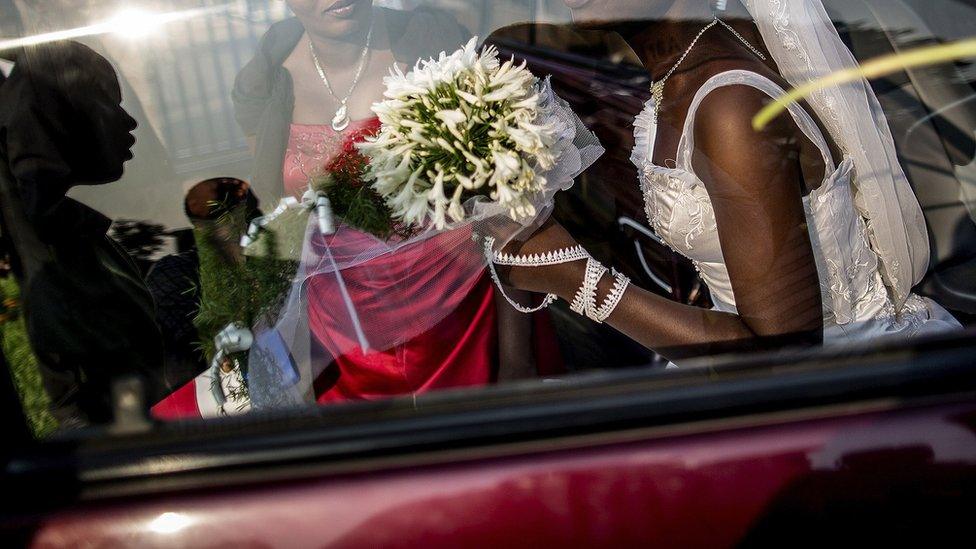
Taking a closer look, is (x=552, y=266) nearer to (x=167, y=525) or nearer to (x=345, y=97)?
(x=345, y=97)

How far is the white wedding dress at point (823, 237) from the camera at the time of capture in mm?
1746

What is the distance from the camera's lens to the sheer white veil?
167cm

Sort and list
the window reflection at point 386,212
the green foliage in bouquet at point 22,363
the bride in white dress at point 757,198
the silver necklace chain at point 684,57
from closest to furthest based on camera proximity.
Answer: the green foliage in bouquet at point 22,363 < the window reflection at point 386,212 < the bride in white dress at point 757,198 < the silver necklace chain at point 684,57

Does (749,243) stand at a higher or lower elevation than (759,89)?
lower

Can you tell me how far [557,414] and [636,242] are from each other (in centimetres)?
81

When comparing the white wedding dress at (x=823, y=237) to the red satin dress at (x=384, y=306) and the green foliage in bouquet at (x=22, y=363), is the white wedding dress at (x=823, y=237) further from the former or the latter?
the green foliage in bouquet at (x=22, y=363)

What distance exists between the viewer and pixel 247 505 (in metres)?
1.15

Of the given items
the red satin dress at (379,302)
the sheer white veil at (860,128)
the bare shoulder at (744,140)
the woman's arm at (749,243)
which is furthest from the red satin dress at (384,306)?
the sheer white veil at (860,128)

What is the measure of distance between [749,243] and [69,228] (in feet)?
4.40

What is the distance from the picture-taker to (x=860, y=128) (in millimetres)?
1733

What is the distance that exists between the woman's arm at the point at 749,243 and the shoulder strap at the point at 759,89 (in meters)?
0.02

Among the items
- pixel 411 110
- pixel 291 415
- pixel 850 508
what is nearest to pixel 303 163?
pixel 411 110

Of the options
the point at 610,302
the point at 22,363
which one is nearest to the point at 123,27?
the point at 22,363

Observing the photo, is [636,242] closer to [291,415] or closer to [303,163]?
[303,163]
